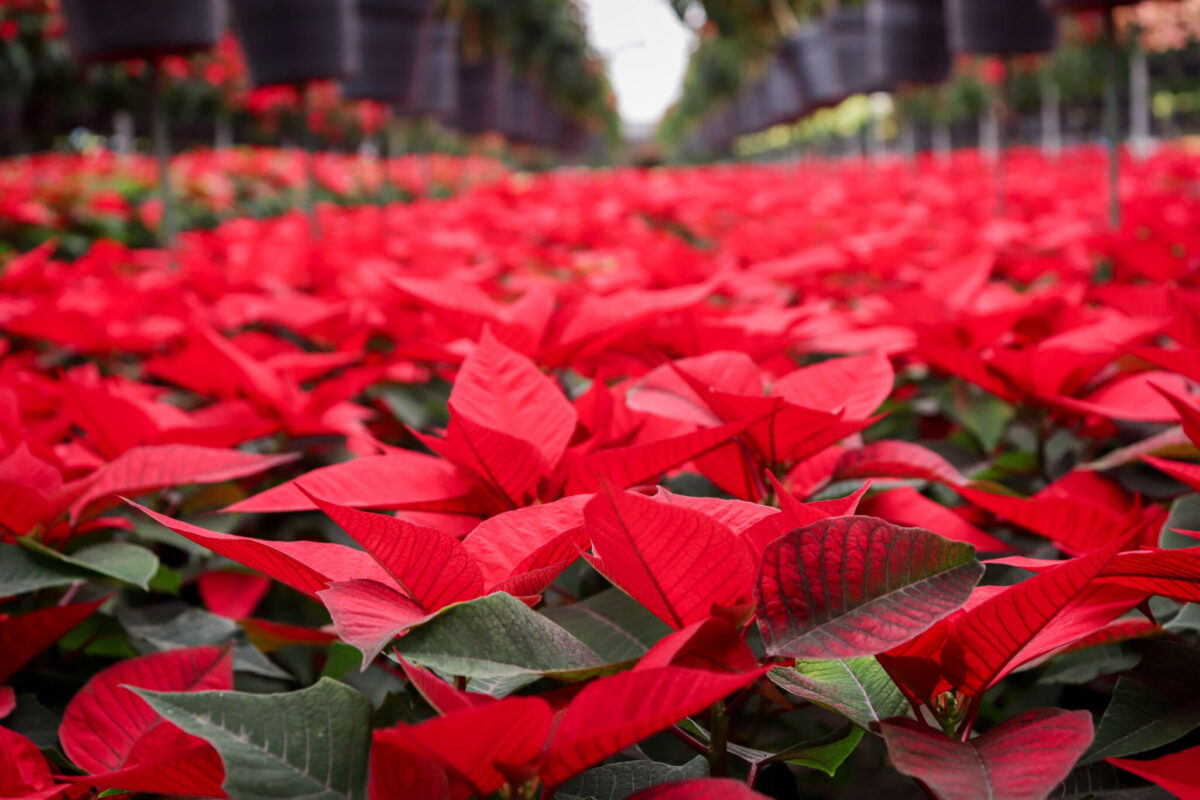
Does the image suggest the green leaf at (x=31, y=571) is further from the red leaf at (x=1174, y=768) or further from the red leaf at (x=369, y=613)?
the red leaf at (x=1174, y=768)

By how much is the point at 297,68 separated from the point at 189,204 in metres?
1.95

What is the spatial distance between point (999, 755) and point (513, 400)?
323 mm

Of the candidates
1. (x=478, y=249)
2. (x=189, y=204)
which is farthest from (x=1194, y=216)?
(x=189, y=204)

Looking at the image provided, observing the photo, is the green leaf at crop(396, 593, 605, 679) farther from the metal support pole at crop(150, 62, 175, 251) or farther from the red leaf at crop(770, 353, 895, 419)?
the metal support pole at crop(150, 62, 175, 251)

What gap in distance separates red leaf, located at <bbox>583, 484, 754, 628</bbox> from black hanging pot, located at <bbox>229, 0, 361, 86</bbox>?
8.20 feet

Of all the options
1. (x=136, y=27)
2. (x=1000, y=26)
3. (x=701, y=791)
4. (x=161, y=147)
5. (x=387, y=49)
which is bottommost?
(x=701, y=791)

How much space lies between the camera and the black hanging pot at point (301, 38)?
2.62m

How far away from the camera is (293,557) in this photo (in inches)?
16.2

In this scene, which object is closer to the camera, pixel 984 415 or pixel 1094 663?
pixel 1094 663

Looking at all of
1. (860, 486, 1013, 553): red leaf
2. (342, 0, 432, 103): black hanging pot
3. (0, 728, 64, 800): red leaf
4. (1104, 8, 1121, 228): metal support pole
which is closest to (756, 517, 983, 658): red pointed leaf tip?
(860, 486, 1013, 553): red leaf

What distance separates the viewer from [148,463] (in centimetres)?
63

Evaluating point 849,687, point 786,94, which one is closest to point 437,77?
point 786,94

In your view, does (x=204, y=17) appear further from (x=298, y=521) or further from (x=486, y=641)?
(x=486, y=641)

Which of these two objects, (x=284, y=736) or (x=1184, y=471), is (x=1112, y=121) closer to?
(x=1184, y=471)
